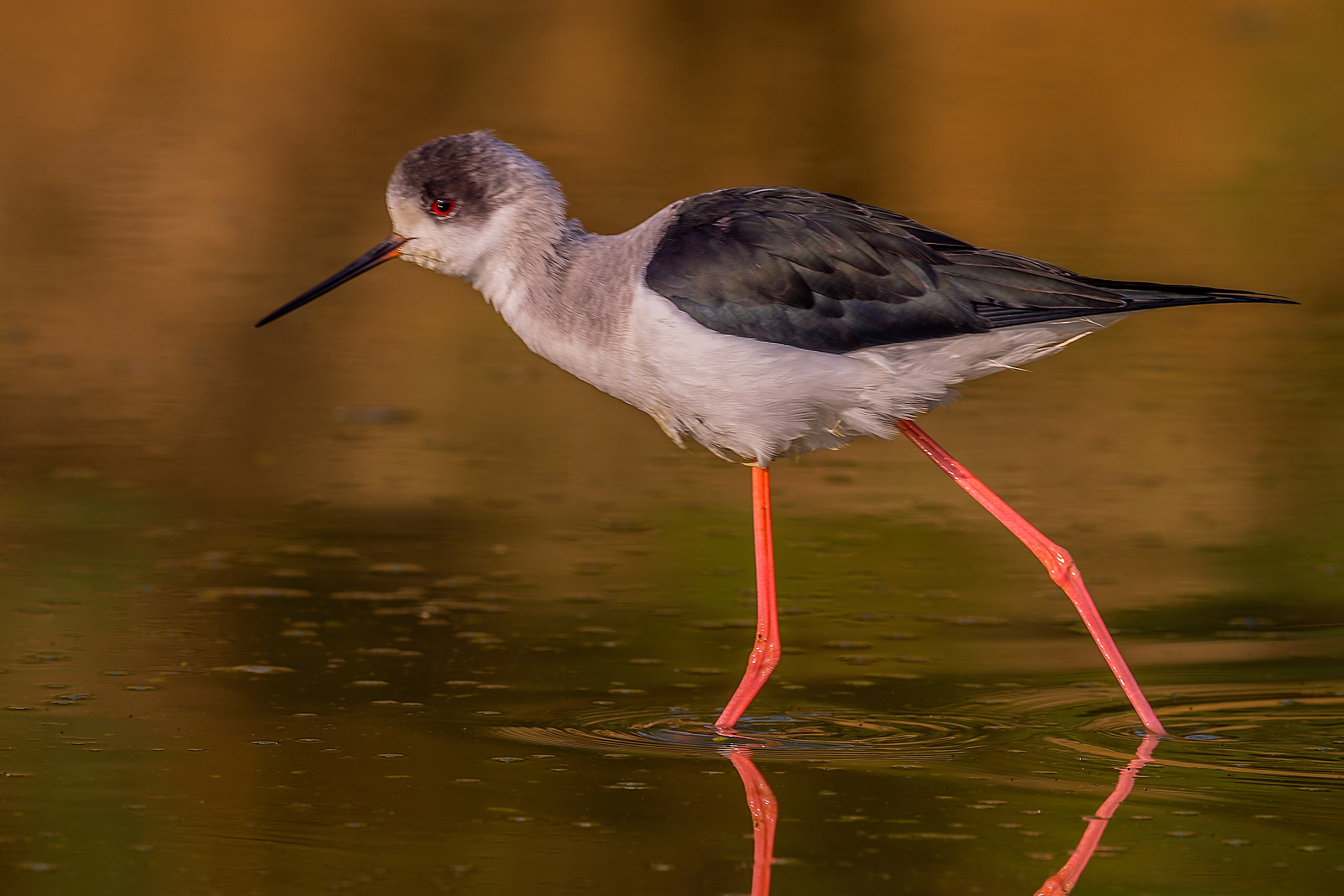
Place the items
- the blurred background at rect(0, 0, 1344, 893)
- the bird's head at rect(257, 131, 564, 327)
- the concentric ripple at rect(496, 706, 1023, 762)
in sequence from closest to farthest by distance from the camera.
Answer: the concentric ripple at rect(496, 706, 1023, 762) < the bird's head at rect(257, 131, 564, 327) < the blurred background at rect(0, 0, 1344, 893)

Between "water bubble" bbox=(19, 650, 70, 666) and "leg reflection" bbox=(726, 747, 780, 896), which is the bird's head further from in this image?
"leg reflection" bbox=(726, 747, 780, 896)

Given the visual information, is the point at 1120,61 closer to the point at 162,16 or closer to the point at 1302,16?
the point at 1302,16

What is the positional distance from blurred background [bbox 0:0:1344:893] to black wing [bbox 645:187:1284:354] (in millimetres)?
1139

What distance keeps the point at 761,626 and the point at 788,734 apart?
1.56ft

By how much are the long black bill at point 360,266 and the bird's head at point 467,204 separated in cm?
2

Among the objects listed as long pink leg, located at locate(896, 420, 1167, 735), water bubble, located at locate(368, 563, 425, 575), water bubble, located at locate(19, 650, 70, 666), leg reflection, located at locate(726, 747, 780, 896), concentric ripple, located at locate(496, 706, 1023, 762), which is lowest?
leg reflection, located at locate(726, 747, 780, 896)

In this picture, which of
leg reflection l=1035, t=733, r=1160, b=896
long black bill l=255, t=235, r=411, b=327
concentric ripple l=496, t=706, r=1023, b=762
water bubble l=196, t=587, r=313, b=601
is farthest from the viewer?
water bubble l=196, t=587, r=313, b=601

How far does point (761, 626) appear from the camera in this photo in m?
6.04

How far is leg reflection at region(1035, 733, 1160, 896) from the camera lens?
457 centimetres

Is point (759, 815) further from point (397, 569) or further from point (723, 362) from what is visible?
point (397, 569)

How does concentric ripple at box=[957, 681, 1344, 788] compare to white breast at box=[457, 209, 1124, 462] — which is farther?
white breast at box=[457, 209, 1124, 462]

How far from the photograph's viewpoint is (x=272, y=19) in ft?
52.2

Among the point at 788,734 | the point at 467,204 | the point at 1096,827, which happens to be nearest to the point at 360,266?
the point at 467,204

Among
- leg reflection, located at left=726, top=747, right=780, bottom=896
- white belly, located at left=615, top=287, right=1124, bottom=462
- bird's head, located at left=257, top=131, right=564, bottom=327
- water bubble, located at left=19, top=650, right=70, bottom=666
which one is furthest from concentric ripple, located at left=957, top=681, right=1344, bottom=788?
water bubble, located at left=19, top=650, right=70, bottom=666
